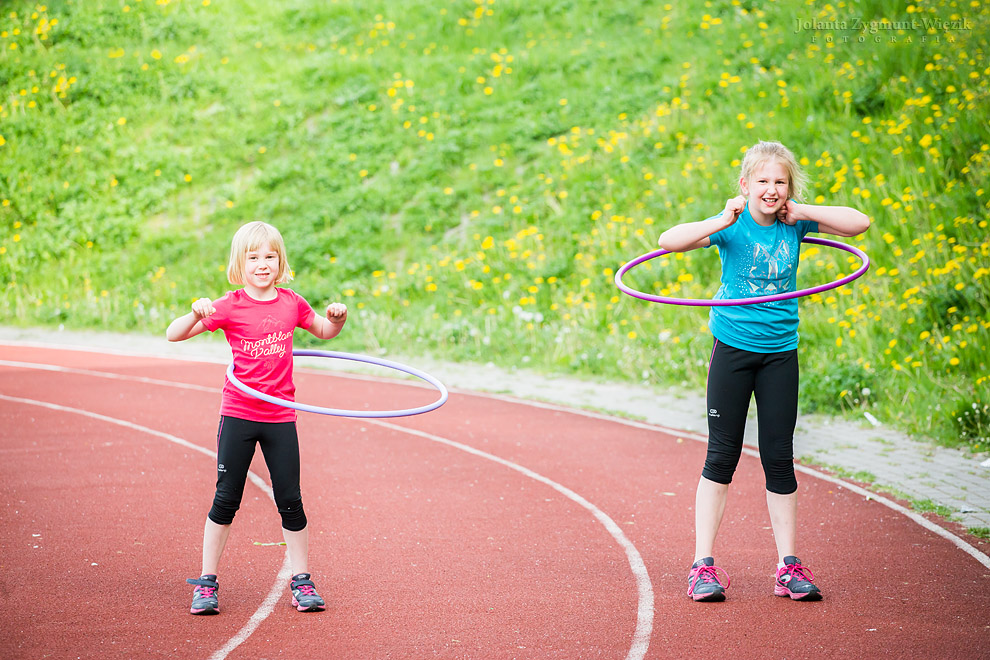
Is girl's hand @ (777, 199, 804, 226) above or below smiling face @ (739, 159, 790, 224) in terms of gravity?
below

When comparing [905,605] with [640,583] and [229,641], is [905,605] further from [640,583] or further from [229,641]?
[229,641]

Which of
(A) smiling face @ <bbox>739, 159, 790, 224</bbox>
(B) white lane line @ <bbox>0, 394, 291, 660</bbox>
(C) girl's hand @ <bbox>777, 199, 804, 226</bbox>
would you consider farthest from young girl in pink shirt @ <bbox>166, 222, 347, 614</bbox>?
(C) girl's hand @ <bbox>777, 199, 804, 226</bbox>

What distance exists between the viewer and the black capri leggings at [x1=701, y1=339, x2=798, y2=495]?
501 cm

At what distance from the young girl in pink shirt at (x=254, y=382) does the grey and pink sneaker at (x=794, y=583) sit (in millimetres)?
2508

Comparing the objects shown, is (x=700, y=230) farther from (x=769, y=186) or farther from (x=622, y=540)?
(x=622, y=540)

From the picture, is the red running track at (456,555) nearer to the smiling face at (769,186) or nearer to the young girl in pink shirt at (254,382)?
the young girl in pink shirt at (254,382)

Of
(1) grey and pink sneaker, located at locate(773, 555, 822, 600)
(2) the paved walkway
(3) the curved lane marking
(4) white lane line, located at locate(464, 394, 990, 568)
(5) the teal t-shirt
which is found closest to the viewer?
(5) the teal t-shirt

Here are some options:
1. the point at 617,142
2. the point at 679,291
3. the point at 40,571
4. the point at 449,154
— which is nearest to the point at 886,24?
the point at 617,142

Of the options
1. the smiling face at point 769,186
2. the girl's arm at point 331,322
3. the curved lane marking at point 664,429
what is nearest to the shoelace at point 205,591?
the girl's arm at point 331,322

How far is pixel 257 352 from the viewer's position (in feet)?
16.1

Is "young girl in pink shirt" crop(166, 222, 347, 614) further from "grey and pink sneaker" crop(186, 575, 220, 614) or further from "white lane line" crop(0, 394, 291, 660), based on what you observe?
"white lane line" crop(0, 394, 291, 660)

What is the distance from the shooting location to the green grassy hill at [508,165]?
13031 millimetres

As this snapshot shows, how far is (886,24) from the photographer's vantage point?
18906 mm

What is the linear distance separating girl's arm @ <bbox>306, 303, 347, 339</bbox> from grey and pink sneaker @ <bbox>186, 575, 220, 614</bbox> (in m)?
1.41
